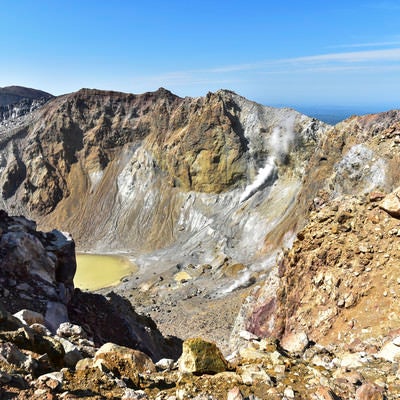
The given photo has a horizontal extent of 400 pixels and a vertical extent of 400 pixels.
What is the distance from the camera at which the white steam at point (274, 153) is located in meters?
74.7

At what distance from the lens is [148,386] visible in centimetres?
814

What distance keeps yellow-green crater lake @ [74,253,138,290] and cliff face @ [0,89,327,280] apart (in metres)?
4.07

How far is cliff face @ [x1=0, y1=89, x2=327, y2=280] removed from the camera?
7188cm

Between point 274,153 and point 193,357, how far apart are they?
70.2 meters

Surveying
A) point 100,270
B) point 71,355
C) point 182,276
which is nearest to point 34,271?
point 71,355

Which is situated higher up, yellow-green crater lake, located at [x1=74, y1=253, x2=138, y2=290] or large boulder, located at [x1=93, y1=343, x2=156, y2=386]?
large boulder, located at [x1=93, y1=343, x2=156, y2=386]

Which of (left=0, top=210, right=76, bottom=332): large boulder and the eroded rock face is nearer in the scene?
the eroded rock face

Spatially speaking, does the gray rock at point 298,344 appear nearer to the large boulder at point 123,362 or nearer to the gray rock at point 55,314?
the large boulder at point 123,362

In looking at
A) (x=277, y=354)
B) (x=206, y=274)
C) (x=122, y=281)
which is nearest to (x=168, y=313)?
(x=206, y=274)

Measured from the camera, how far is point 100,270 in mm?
69375

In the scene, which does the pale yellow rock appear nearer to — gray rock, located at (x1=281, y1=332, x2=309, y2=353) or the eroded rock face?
the eroded rock face

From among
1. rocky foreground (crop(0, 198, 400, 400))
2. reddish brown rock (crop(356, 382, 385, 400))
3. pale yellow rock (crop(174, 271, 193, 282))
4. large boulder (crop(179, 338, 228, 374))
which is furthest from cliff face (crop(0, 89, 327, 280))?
reddish brown rock (crop(356, 382, 385, 400))

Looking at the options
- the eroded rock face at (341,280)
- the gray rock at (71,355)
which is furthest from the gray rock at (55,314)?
the eroded rock face at (341,280)

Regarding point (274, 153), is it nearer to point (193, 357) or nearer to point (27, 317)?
point (27, 317)
